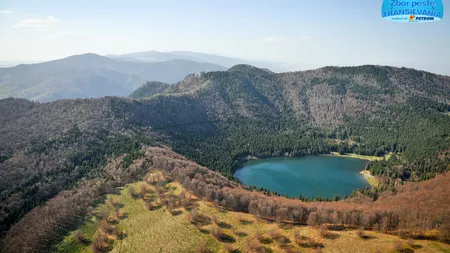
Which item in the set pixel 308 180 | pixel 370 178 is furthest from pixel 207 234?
pixel 370 178

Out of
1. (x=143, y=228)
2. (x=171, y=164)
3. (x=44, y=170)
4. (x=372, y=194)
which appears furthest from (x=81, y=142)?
(x=372, y=194)

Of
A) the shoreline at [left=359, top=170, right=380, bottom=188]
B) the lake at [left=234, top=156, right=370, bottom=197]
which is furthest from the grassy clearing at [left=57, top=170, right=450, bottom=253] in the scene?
the shoreline at [left=359, top=170, right=380, bottom=188]

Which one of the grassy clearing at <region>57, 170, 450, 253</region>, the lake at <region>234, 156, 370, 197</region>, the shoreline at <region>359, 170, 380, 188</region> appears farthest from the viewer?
the shoreline at <region>359, 170, 380, 188</region>

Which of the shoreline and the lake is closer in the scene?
the lake

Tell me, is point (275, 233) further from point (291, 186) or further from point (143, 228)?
point (291, 186)

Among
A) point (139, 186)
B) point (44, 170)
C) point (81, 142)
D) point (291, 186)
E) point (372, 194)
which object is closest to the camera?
point (139, 186)

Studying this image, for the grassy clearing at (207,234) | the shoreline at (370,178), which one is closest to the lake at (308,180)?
the shoreline at (370,178)

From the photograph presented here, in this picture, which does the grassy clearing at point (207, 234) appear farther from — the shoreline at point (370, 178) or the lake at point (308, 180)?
the shoreline at point (370, 178)

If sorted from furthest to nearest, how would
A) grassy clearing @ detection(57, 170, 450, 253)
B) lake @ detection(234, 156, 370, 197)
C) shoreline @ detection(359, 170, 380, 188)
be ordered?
shoreline @ detection(359, 170, 380, 188) < lake @ detection(234, 156, 370, 197) < grassy clearing @ detection(57, 170, 450, 253)

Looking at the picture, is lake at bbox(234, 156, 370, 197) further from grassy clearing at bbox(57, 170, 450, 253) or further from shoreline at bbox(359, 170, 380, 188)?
grassy clearing at bbox(57, 170, 450, 253)
